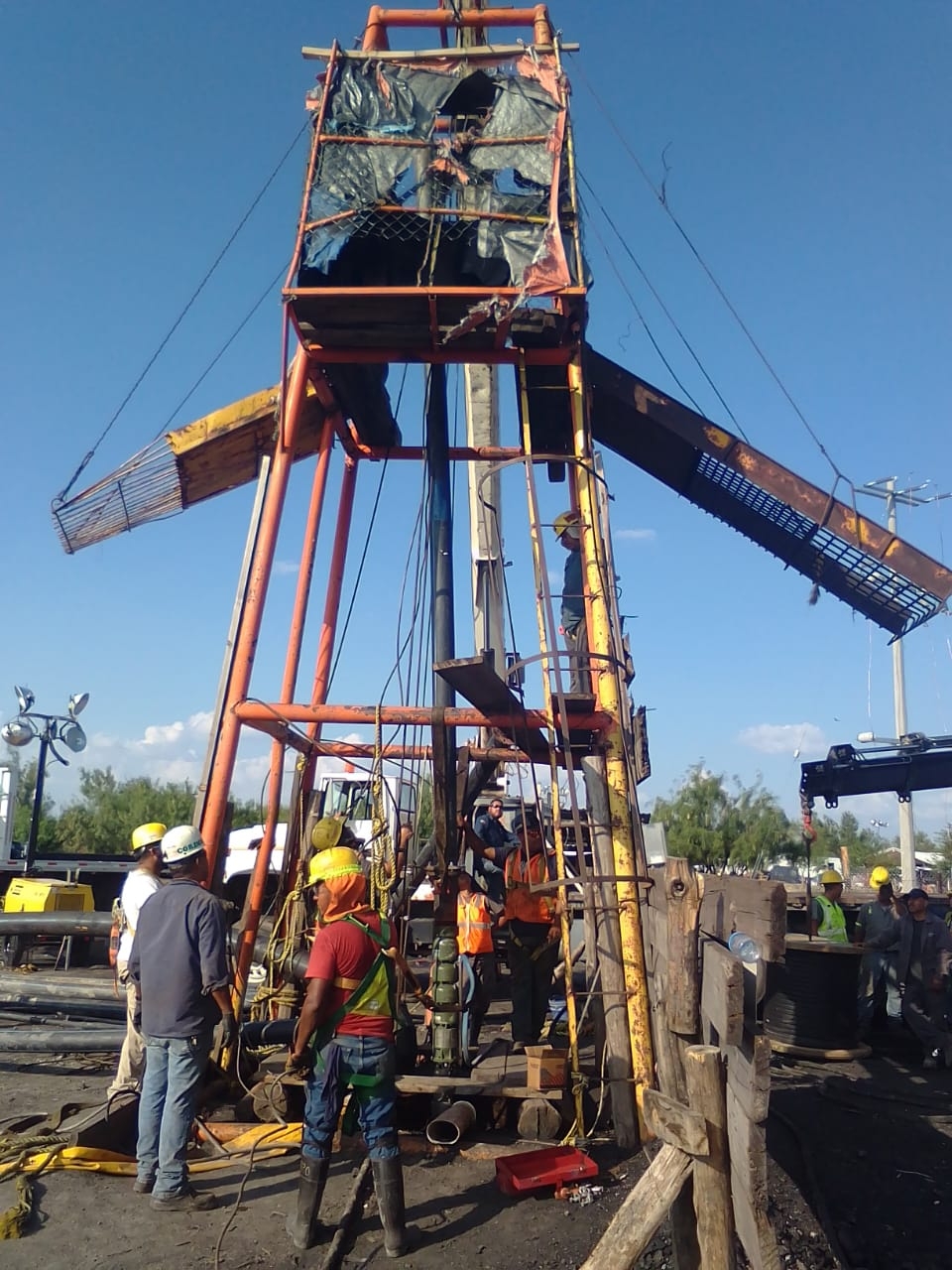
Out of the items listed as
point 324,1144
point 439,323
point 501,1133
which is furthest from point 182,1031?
point 439,323

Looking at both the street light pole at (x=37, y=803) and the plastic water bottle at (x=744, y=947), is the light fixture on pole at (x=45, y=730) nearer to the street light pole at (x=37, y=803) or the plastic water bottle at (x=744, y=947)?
the street light pole at (x=37, y=803)

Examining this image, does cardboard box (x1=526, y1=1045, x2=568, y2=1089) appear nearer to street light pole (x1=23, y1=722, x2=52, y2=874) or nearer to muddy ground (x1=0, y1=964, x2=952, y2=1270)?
muddy ground (x1=0, y1=964, x2=952, y2=1270)

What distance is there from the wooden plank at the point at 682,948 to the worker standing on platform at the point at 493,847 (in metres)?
6.19

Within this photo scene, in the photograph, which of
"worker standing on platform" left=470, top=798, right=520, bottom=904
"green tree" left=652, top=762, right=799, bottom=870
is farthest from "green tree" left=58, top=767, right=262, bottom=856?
"worker standing on platform" left=470, top=798, right=520, bottom=904

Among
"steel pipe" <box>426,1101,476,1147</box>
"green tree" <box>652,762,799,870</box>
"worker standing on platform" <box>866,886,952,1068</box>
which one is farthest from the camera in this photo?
"green tree" <box>652,762,799,870</box>

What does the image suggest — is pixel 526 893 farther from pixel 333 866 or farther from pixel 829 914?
pixel 829 914

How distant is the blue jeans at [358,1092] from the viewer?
5.04 meters

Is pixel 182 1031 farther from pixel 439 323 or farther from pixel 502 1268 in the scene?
pixel 439 323

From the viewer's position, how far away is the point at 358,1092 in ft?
16.8

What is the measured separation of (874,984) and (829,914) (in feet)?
3.16

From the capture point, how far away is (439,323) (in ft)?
28.1

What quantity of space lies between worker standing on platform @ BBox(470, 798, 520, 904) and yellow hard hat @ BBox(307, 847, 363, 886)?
190 inches

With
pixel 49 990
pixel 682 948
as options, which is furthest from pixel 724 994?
pixel 49 990

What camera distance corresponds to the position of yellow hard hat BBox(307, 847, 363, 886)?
5359mm
